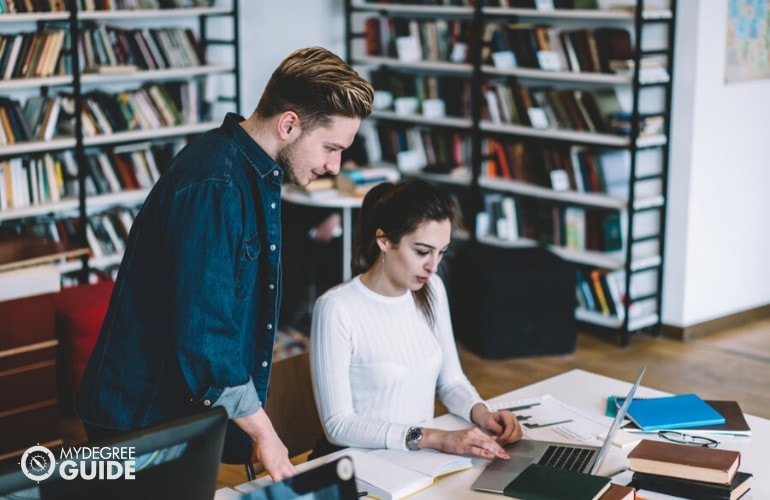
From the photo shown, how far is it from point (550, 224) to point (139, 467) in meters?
4.53

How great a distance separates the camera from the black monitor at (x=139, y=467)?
3.86 ft

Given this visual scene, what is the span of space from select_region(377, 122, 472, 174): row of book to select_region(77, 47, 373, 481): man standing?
408 centimetres

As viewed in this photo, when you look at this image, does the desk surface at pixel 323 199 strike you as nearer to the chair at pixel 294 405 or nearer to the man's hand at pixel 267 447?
the chair at pixel 294 405

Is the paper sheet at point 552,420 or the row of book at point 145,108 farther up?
the row of book at point 145,108

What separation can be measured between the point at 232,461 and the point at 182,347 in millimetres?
424

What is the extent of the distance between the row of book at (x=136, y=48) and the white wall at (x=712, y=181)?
2524 mm

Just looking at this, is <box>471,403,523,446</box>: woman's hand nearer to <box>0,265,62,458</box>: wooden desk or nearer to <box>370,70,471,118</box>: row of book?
<box>0,265,62,458</box>: wooden desk

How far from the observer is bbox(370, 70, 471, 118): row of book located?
603 centimetres

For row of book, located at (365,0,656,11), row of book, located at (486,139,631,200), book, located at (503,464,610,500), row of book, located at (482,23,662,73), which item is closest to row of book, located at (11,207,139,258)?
row of book, located at (486,139,631,200)

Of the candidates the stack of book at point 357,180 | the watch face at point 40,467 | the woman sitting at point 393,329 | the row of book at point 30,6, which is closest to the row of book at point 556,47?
the stack of book at point 357,180

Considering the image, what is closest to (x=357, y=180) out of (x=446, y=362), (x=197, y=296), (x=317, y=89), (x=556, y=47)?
(x=556, y=47)

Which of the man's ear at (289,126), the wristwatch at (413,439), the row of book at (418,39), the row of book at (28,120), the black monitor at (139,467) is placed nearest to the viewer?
the black monitor at (139,467)

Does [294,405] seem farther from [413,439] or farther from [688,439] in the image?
[688,439]

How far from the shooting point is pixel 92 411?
2.00m
